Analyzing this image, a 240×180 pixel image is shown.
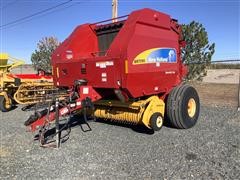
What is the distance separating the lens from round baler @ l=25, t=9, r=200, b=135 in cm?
588

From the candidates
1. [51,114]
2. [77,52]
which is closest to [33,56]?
[77,52]

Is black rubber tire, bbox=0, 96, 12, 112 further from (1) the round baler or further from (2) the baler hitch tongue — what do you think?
(2) the baler hitch tongue

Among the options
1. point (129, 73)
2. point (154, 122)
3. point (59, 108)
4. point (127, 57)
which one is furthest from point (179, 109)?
point (59, 108)

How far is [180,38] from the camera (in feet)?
25.6

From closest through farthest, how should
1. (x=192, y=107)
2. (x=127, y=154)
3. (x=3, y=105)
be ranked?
(x=127, y=154)
(x=192, y=107)
(x=3, y=105)

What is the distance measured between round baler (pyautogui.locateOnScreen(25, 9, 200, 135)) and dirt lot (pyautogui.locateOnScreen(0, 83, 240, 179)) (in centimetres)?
43

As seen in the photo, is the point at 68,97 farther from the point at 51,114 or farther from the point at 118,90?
the point at 118,90

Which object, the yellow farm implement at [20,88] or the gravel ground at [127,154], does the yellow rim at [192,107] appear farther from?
the yellow farm implement at [20,88]

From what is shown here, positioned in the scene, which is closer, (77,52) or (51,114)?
(51,114)

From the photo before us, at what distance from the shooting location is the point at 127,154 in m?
5.30

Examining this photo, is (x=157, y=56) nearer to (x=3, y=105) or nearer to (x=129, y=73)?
(x=129, y=73)

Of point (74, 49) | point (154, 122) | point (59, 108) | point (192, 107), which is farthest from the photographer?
point (192, 107)

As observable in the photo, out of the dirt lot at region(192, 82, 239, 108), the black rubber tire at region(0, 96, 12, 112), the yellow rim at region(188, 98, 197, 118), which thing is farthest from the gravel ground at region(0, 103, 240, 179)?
A: the dirt lot at region(192, 82, 239, 108)

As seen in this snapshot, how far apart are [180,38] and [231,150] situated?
3.32m
